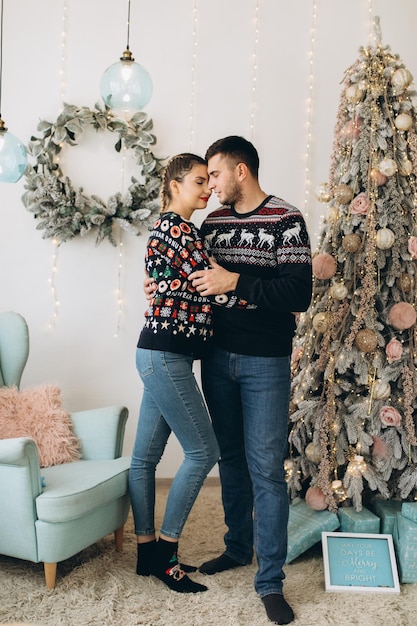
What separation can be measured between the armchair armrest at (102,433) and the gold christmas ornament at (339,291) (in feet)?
3.23

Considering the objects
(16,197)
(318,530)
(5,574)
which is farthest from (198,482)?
(16,197)

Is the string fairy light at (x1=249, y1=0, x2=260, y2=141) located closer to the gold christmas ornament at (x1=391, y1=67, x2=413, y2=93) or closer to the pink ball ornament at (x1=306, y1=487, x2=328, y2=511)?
the gold christmas ornament at (x1=391, y1=67, x2=413, y2=93)

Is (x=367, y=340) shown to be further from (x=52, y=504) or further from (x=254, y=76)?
(x=254, y=76)

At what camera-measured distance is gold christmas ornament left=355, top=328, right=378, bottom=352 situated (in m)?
2.59

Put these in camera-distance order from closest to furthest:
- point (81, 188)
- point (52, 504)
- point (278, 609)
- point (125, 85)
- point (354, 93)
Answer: point (278, 609), point (52, 504), point (125, 85), point (354, 93), point (81, 188)

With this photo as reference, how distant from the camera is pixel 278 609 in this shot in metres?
2.16

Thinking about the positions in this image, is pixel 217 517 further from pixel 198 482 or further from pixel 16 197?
pixel 16 197

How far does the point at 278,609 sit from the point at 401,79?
6.56ft

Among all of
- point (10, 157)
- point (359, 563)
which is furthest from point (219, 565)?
point (10, 157)

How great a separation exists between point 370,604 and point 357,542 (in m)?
0.26

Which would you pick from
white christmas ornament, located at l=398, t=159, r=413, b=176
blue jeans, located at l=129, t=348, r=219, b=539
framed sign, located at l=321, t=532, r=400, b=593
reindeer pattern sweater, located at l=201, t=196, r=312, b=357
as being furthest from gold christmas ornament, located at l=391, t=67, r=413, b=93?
framed sign, located at l=321, t=532, r=400, b=593

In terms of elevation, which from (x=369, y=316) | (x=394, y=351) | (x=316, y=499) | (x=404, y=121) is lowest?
(x=316, y=499)

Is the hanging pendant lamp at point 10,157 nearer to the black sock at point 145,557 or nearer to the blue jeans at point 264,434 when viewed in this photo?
the blue jeans at point 264,434

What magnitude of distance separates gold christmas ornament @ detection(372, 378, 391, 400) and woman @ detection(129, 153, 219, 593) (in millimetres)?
711
